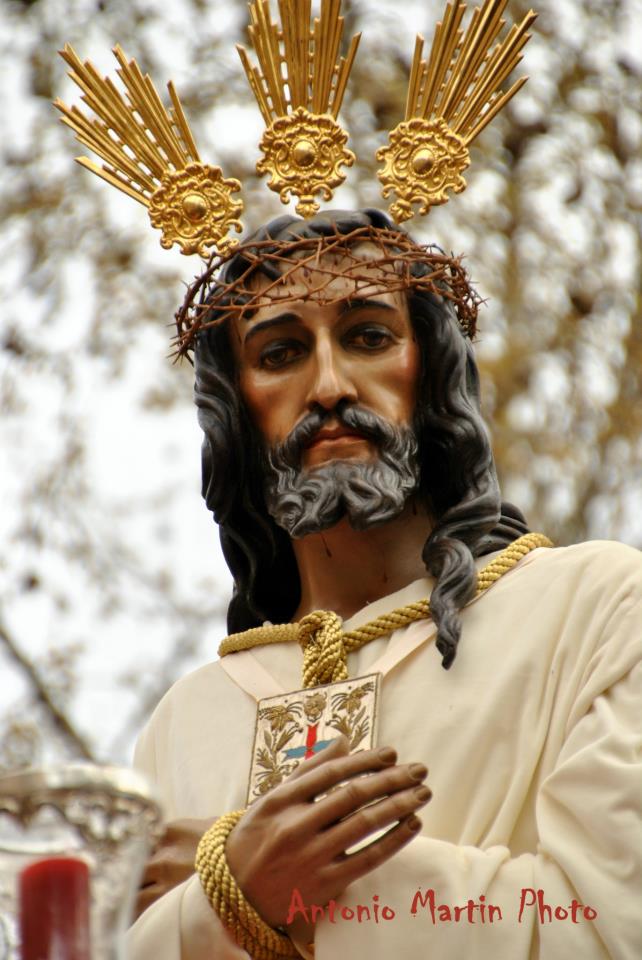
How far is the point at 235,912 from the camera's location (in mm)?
4664

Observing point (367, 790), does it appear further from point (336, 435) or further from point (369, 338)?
point (369, 338)

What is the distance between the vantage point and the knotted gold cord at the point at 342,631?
5199 mm

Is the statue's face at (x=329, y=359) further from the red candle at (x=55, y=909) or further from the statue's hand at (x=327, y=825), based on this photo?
the red candle at (x=55, y=909)

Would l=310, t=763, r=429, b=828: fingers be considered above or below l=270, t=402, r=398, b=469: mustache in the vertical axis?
below

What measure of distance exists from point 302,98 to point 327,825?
1910mm

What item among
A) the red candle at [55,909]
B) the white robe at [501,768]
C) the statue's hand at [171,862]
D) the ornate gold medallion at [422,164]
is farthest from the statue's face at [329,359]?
the red candle at [55,909]

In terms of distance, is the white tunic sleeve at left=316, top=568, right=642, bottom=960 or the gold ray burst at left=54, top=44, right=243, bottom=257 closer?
the white tunic sleeve at left=316, top=568, right=642, bottom=960

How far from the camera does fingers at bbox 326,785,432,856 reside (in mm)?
4547

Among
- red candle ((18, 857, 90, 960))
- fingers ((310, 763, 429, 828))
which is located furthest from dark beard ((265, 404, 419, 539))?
red candle ((18, 857, 90, 960))

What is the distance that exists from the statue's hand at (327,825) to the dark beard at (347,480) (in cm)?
75

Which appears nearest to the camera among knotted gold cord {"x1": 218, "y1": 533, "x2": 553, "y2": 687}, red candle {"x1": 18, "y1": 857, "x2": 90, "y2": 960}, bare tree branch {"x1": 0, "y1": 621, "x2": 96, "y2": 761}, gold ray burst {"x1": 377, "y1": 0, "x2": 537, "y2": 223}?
red candle {"x1": 18, "y1": 857, "x2": 90, "y2": 960}

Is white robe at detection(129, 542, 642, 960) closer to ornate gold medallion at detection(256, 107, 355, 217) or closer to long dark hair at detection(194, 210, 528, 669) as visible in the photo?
long dark hair at detection(194, 210, 528, 669)

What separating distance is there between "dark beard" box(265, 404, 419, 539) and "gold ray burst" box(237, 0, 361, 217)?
0.60 metres

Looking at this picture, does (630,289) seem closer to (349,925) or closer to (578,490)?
(578,490)
